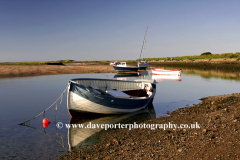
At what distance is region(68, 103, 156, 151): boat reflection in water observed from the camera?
8453 mm

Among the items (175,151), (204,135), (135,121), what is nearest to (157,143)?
(175,151)

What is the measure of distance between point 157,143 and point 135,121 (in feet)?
14.9

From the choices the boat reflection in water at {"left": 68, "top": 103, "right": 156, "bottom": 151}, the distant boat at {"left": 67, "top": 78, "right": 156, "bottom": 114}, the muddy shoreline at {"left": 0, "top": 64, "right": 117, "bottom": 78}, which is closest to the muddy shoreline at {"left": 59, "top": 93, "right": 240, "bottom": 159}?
the boat reflection in water at {"left": 68, "top": 103, "right": 156, "bottom": 151}

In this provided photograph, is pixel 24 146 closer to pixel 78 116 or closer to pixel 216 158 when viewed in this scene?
pixel 78 116

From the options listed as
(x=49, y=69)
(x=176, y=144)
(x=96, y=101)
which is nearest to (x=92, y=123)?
(x=96, y=101)

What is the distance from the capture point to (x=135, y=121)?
11.6 m

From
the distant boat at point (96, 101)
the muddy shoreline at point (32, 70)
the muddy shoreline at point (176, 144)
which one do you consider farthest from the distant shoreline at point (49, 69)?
the muddy shoreline at point (176, 144)

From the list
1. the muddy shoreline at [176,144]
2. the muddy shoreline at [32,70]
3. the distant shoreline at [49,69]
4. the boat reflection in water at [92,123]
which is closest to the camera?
the muddy shoreline at [176,144]

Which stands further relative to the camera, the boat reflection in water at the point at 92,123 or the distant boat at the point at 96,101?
the distant boat at the point at 96,101

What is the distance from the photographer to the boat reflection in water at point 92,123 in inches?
333

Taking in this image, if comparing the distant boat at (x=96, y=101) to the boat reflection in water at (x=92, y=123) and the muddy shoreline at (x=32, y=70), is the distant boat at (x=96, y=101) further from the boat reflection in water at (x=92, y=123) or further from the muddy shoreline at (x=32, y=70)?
the muddy shoreline at (x=32, y=70)

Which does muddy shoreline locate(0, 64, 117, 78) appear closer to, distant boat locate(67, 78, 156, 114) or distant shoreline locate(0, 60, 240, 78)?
distant shoreline locate(0, 60, 240, 78)

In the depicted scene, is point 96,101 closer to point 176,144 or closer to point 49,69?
point 176,144

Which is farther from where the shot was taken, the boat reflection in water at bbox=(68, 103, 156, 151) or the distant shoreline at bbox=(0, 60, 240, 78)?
the distant shoreline at bbox=(0, 60, 240, 78)
